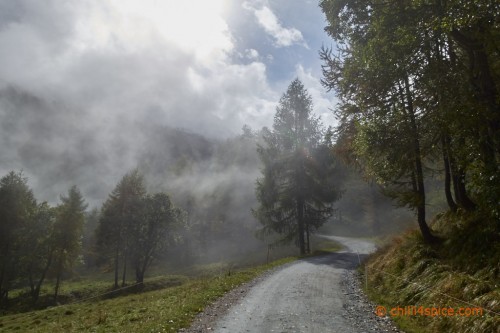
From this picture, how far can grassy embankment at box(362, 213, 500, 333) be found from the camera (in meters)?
8.91

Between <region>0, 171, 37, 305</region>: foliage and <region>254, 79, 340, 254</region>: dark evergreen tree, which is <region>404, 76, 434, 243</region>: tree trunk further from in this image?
<region>0, 171, 37, 305</region>: foliage

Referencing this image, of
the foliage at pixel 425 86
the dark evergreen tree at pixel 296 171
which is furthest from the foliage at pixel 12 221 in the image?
the foliage at pixel 425 86

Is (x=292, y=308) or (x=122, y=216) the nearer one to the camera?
(x=292, y=308)

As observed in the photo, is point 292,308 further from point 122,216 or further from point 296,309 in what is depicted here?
point 122,216

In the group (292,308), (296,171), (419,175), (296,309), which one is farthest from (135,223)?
(419,175)

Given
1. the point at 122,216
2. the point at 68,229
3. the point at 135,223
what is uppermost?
the point at 122,216

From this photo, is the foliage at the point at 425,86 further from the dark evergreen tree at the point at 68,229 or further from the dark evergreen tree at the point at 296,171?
the dark evergreen tree at the point at 68,229

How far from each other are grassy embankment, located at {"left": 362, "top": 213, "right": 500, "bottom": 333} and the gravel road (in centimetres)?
106

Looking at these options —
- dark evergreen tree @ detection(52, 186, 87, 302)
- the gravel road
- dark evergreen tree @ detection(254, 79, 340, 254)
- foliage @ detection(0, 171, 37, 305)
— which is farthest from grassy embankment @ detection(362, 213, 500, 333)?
foliage @ detection(0, 171, 37, 305)

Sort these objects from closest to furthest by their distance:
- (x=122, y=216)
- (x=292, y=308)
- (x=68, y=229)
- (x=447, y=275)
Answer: (x=447, y=275) < (x=292, y=308) < (x=68, y=229) < (x=122, y=216)

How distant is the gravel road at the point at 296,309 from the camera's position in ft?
35.4

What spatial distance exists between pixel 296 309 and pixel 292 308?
21 cm

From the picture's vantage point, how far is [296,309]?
42.1 ft

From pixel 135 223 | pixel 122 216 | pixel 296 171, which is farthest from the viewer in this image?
pixel 135 223
